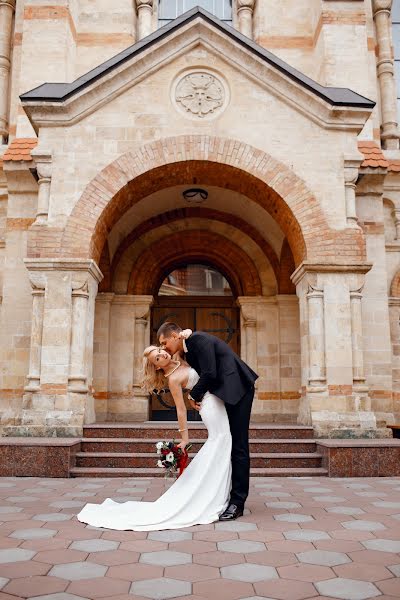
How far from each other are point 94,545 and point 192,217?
10090 mm

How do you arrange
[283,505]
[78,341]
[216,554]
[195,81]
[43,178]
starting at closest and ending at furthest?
[216,554] < [283,505] < [78,341] < [43,178] < [195,81]

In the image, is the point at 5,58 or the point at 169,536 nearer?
the point at 169,536

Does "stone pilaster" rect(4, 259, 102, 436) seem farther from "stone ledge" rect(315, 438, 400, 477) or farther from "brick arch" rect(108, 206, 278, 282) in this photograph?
"stone ledge" rect(315, 438, 400, 477)

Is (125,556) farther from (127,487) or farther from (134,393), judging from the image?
(134,393)

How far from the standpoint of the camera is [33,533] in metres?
A: 4.55

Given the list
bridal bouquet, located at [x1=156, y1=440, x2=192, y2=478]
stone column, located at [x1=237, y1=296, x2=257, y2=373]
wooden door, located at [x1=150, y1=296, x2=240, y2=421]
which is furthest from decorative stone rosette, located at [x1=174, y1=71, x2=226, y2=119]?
bridal bouquet, located at [x1=156, y1=440, x2=192, y2=478]

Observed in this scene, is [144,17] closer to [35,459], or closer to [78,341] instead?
[78,341]

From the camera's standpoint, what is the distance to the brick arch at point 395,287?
12359 millimetres

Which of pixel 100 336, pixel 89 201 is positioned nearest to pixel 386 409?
pixel 100 336

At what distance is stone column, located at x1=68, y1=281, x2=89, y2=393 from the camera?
9.42 meters

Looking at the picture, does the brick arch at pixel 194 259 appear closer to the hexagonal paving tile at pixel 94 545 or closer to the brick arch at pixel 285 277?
the brick arch at pixel 285 277

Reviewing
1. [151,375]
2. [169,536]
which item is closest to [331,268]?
[151,375]

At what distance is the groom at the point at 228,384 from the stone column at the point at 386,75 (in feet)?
33.6

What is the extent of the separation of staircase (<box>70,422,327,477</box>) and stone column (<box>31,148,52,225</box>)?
393 centimetres
